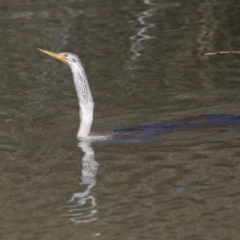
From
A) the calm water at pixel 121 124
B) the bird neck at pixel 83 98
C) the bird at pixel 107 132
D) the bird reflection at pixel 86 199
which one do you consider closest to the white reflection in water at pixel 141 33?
the calm water at pixel 121 124

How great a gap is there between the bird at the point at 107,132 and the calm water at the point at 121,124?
174mm

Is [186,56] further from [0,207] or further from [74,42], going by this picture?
[0,207]

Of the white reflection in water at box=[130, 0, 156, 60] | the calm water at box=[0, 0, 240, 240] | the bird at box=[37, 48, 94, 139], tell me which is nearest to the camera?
the calm water at box=[0, 0, 240, 240]

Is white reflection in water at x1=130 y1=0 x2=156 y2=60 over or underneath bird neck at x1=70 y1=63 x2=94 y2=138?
underneath

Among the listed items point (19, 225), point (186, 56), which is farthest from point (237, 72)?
point (19, 225)

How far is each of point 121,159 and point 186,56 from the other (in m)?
6.32

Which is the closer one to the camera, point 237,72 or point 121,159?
point 121,159

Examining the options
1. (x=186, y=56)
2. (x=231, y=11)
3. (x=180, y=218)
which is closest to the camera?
(x=180, y=218)

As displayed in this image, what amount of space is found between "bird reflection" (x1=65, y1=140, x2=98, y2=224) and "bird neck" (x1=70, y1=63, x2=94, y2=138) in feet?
2.40

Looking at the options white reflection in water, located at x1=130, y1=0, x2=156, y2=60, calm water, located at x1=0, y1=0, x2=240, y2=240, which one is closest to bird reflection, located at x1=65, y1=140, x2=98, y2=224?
calm water, located at x1=0, y1=0, x2=240, y2=240

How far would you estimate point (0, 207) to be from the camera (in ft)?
26.6

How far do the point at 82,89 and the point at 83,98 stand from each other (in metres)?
0.12

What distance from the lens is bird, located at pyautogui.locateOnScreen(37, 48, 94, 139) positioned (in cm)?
1035

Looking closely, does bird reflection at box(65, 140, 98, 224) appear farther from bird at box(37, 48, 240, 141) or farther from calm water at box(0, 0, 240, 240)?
bird at box(37, 48, 240, 141)
